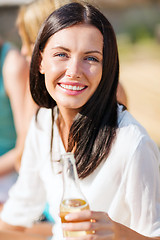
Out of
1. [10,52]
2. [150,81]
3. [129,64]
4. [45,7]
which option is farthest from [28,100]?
[129,64]

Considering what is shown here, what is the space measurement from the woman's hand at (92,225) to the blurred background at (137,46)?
15.0 ft

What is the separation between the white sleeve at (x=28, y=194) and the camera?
6.99 feet

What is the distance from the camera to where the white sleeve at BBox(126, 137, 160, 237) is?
62.4 inches

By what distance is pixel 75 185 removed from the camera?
1372 millimetres

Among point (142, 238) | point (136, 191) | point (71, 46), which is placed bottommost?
point (142, 238)

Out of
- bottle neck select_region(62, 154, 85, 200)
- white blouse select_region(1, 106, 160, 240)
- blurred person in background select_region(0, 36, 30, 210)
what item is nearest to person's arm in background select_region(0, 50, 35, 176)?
blurred person in background select_region(0, 36, 30, 210)

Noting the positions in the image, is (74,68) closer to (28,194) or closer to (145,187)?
(145,187)

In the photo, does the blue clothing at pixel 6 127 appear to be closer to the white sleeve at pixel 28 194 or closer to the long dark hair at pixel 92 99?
the white sleeve at pixel 28 194

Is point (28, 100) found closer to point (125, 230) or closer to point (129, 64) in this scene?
point (125, 230)

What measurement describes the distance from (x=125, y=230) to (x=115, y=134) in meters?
0.44

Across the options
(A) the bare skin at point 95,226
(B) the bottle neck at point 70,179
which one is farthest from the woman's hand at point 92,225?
(B) the bottle neck at point 70,179

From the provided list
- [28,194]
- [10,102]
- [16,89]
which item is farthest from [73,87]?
[10,102]

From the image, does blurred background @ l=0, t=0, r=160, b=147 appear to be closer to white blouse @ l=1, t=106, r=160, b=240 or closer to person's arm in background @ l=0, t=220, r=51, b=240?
person's arm in background @ l=0, t=220, r=51, b=240

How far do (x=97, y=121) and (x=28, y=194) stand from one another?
64 cm
